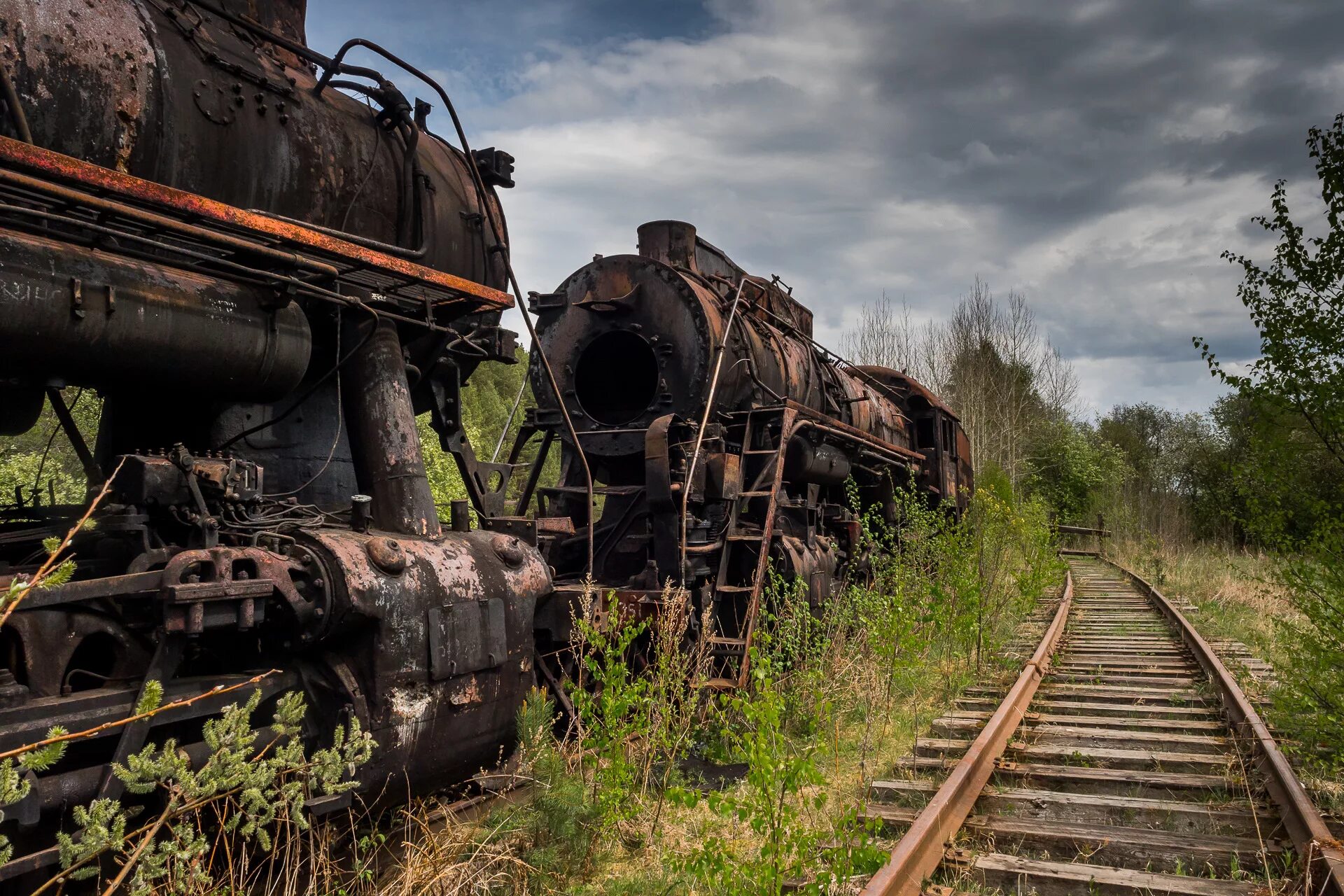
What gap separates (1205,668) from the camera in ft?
27.1

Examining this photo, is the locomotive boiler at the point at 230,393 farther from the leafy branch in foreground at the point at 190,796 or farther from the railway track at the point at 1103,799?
the railway track at the point at 1103,799

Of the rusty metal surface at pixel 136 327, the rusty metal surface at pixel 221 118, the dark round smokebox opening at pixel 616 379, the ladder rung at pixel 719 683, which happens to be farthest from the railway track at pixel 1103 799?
the dark round smokebox opening at pixel 616 379

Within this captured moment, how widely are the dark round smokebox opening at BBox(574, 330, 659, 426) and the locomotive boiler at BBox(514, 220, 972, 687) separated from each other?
14mm

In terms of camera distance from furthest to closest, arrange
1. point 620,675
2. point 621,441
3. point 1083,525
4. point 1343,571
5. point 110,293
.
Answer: point 1083,525
point 621,441
point 1343,571
point 620,675
point 110,293

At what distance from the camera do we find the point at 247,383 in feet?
12.1

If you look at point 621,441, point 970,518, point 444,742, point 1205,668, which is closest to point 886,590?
point 970,518

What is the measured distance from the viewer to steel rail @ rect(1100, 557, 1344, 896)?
3662mm

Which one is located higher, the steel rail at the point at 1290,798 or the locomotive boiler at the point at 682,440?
the locomotive boiler at the point at 682,440

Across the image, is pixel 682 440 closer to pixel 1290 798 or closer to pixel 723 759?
pixel 723 759

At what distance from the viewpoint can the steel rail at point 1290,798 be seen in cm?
366

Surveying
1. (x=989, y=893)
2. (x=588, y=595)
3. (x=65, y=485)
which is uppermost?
(x=65, y=485)

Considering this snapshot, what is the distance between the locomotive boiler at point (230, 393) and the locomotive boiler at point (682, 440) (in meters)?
2.41

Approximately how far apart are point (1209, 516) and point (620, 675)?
32835 mm

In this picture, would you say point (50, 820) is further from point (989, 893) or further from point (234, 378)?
point (989, 893)
